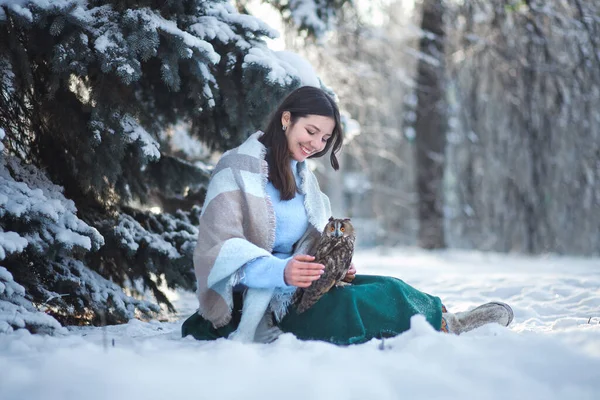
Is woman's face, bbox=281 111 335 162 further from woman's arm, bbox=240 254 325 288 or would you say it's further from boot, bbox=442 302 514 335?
boot, bbox=442 302 514 335

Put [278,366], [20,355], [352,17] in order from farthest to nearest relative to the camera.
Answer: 1. [352,17]
2. [20,355]
3. [278,366]

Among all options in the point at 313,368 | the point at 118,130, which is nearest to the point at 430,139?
the point at 118,130

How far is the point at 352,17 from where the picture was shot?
22.7ft

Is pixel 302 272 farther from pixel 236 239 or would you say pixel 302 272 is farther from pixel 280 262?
pixel 236 239

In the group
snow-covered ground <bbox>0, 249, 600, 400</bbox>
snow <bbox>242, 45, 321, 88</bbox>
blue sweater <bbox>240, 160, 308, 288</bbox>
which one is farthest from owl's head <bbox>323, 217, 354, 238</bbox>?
snow <bbox>242, 45, 321, 88</bbox>

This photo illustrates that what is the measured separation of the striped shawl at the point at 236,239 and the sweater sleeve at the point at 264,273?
0.03 metres

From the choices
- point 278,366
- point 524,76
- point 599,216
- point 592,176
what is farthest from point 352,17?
point 278,366

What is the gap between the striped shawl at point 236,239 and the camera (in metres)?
2.24

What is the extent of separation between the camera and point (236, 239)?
2248mm

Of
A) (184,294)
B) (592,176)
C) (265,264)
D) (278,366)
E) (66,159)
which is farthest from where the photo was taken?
(592,176)

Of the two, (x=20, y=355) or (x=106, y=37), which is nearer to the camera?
(x=20, y=355)

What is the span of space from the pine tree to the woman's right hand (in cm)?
106

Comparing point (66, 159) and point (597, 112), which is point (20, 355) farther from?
point (597, 112)

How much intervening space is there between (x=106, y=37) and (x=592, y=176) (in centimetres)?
788
